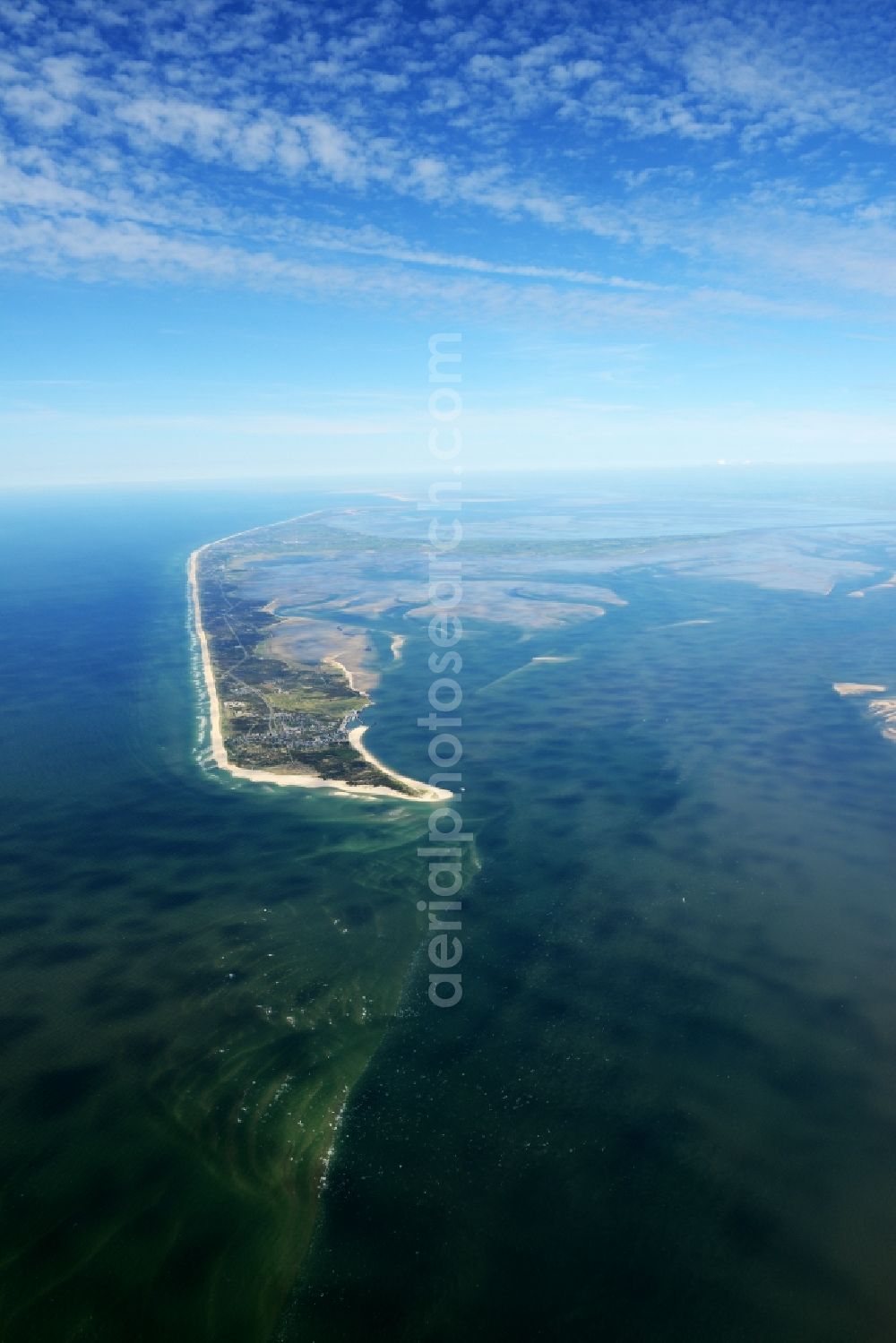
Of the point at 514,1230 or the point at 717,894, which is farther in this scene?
the point at 717,894

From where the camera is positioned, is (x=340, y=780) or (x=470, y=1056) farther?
(x=340, y=780)

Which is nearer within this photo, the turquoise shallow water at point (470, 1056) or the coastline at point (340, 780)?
the turquoise shallow water at point (470, 1056)

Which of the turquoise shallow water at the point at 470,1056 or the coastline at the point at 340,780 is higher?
the turquoise shallow water at the point at 470,1056

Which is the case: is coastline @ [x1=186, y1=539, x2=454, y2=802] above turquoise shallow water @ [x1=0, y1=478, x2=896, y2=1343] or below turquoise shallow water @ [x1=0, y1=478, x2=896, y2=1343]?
below

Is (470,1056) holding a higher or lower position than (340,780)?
higher

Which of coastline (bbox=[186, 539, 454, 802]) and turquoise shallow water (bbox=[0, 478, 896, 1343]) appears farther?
coastline (bbox=[186, 539, 454, 802])

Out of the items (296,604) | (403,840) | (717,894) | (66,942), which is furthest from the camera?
(296,604)

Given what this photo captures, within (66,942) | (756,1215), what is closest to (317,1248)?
(756,1215)

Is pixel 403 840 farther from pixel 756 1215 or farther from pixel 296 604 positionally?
pixel 296 604
